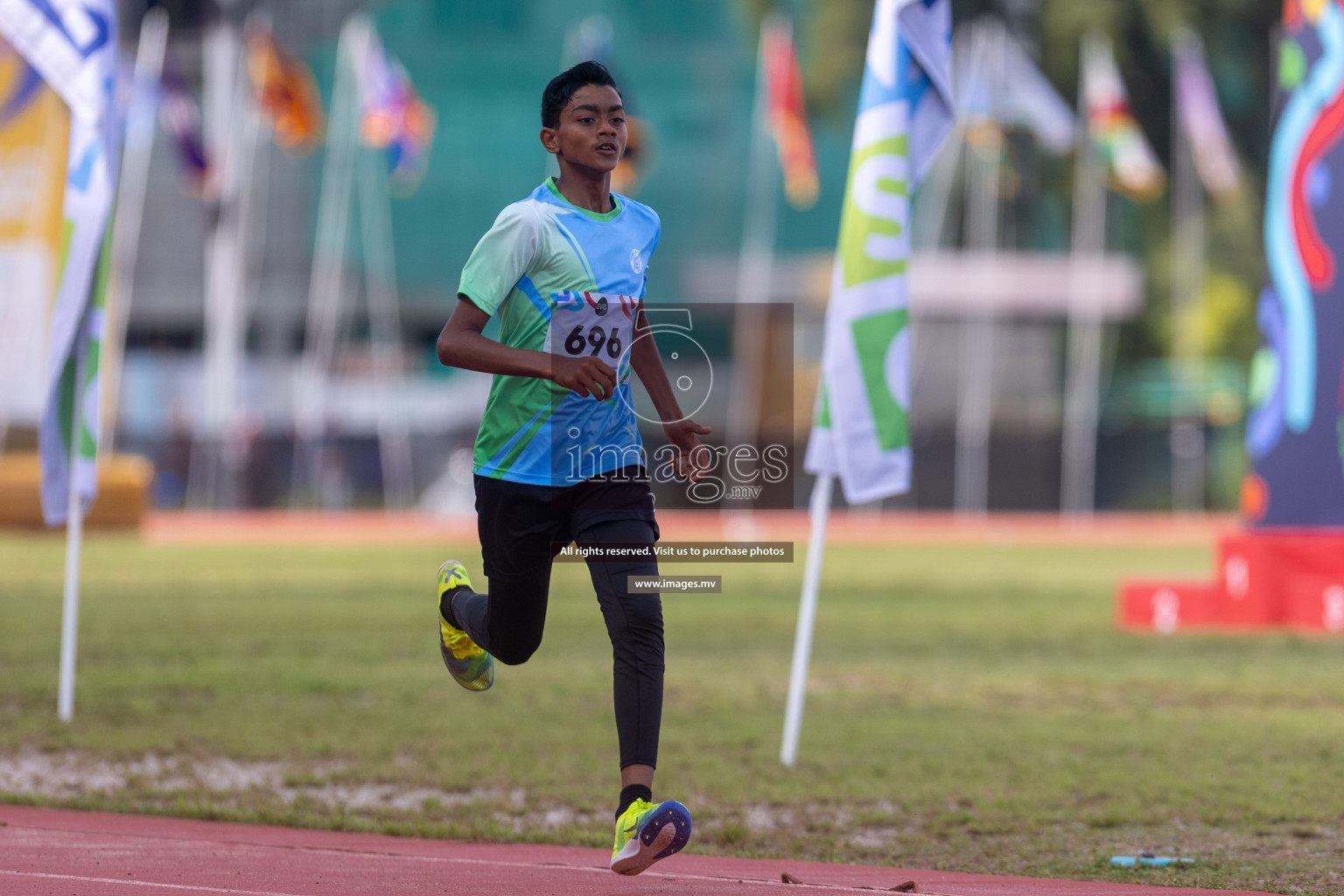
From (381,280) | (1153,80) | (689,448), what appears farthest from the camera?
(381,280)

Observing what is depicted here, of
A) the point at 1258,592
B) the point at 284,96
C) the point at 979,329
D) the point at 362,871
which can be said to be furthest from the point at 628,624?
the point at 979,329

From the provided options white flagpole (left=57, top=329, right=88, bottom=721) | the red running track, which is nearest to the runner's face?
the red running track

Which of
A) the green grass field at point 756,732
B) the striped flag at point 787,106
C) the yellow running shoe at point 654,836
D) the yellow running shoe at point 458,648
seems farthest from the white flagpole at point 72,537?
the striped flag at point 787,106

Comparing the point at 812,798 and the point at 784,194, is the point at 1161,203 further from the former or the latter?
the point at 812,798

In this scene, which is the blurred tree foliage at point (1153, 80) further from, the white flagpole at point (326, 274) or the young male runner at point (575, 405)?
the young male runner at point (575, 405)

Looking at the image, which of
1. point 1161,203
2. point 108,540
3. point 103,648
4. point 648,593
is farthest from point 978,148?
point 648,593

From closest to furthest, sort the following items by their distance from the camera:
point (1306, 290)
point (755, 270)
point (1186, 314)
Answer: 1. point (1306, 290)
2. point (755, 270)
3. point (1186, 314)

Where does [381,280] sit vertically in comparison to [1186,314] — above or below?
above

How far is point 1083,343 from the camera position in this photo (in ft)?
121

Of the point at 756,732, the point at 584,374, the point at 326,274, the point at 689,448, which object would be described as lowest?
the point at 756,732

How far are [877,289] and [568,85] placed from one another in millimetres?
3594

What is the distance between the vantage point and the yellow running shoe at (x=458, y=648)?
18.9ft

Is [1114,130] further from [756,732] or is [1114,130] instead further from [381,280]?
[381,280]

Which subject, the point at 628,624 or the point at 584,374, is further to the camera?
the point at 628,624
